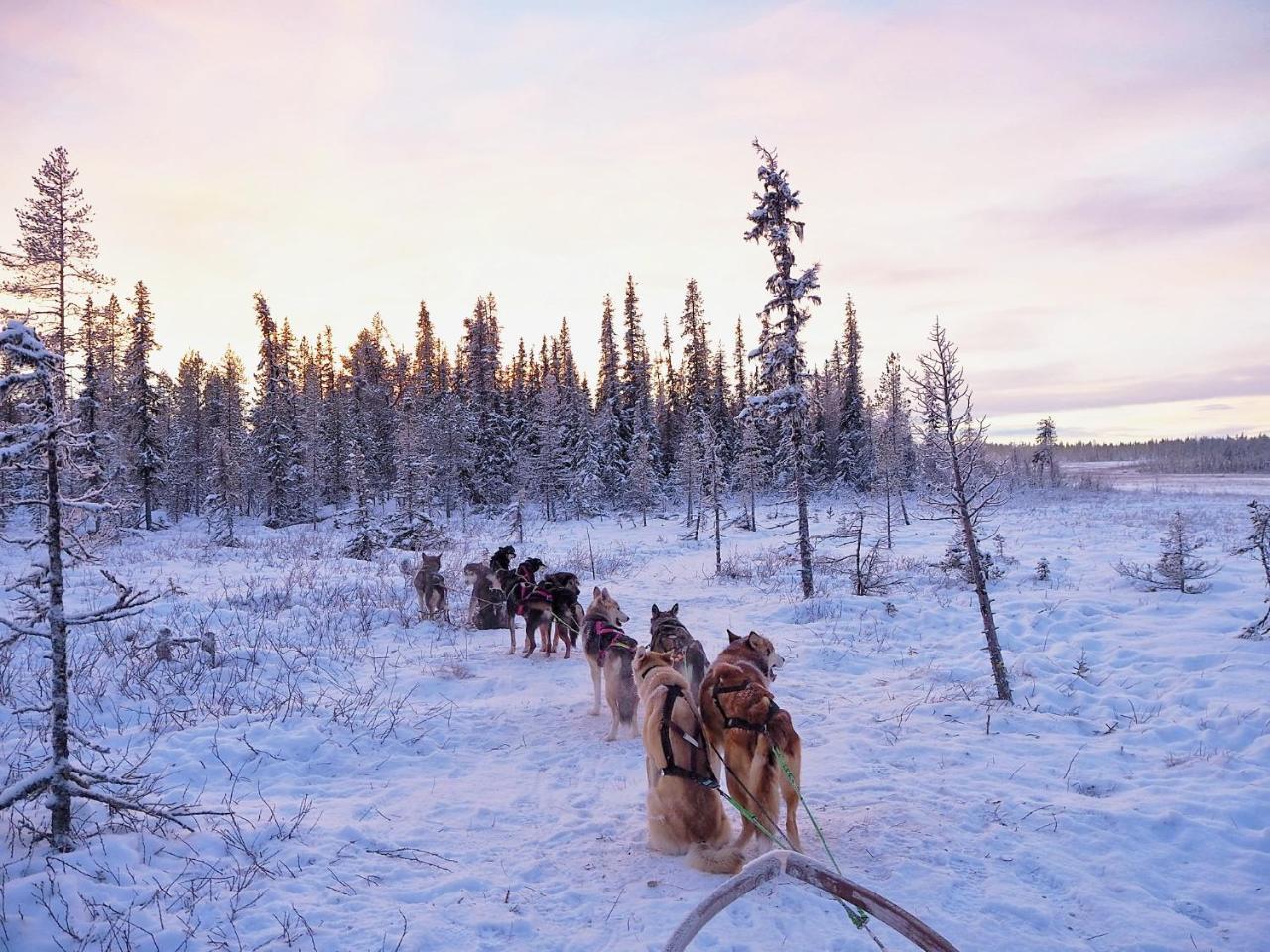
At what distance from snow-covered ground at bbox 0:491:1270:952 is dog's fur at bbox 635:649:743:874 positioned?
5.8 inches

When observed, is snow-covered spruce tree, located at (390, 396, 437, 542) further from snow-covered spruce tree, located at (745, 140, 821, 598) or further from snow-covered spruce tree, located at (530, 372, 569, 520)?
snow-covered spruce tree, located at (745, 140, 821, 598)

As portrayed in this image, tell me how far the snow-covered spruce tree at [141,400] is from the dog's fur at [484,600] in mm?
37365

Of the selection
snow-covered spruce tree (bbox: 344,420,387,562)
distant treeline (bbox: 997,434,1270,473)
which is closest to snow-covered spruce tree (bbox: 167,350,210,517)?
snow-covered spruce tree (bbox: 344,420,387,562)

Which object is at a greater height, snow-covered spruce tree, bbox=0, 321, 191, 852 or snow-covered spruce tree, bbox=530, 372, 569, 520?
snow-covered spruce tree, bbox=530, 372, 569, 520

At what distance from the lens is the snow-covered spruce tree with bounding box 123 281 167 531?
39062 millimetres

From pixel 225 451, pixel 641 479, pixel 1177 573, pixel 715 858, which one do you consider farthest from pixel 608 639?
pixel 225 451

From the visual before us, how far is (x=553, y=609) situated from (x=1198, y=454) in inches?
7431

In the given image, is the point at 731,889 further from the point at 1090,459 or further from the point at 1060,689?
the point at 1090,459

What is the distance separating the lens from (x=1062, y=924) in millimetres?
4164

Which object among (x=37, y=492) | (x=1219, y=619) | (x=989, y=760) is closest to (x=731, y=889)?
(x=37, y=492)

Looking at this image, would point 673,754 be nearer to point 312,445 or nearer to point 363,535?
point 363,535

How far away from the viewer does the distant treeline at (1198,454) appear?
370 ft

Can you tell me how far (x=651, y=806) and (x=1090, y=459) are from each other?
23952 centimetres

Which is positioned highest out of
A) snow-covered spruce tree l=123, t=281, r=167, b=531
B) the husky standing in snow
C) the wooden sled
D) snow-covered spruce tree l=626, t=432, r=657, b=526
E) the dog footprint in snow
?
snow-covered spruce tree l=123, t=281, r=167, b=531
